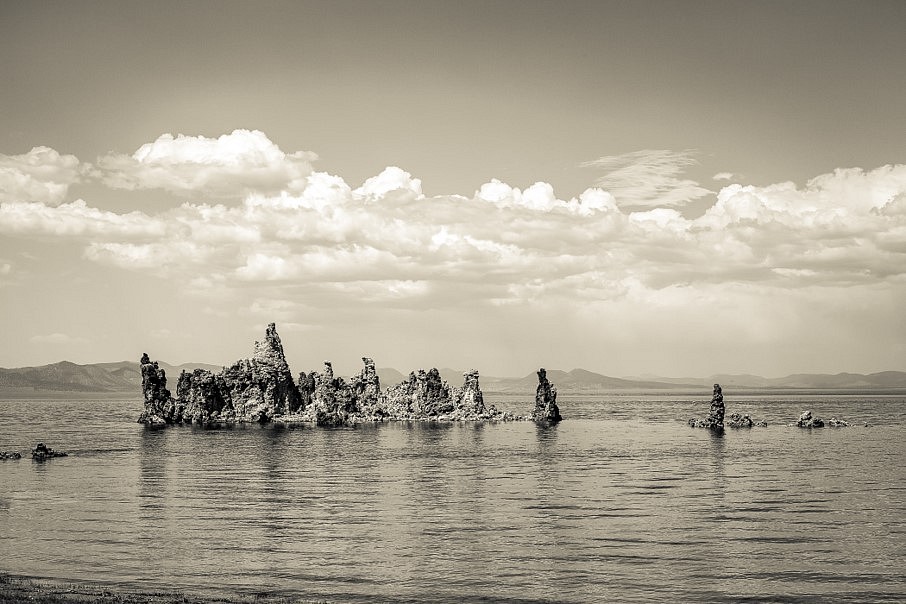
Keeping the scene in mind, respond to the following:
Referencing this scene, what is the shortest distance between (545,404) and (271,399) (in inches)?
2501

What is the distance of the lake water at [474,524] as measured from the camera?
36938mm

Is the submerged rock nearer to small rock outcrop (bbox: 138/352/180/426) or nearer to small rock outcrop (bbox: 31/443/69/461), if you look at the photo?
small rock outcrop (bbox: 31/443/69/461)

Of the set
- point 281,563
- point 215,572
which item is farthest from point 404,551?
point 215,572

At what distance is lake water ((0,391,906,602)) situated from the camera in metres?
36.9

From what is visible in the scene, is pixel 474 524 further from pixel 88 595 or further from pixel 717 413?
pixel 717 413

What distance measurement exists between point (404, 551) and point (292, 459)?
185 ft

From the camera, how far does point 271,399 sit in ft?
595

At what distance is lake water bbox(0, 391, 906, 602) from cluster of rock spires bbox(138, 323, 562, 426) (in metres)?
74.0

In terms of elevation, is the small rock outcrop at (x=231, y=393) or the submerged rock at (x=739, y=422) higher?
the small rock outcrop at (x=231, y=393)

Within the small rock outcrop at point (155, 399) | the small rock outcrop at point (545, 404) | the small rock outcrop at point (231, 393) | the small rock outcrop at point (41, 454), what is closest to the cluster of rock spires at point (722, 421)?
the small rock outcrop at point (545, 404)

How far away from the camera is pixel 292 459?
96.9 metres

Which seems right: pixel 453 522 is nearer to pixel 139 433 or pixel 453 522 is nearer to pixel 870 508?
pixel 870 508

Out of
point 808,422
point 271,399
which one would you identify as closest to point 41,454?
point 271,399

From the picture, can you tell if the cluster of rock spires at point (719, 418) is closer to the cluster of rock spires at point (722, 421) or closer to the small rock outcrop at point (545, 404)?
the cluster of rock spires at point (722, 421)
